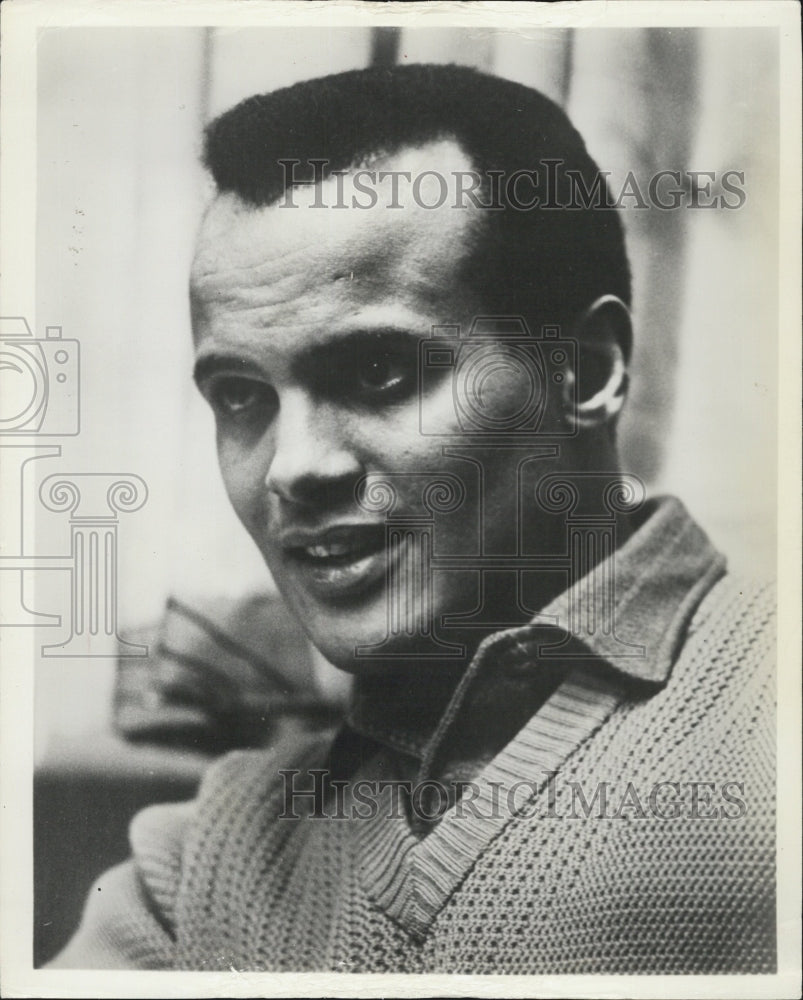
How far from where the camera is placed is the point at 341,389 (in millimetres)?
1047

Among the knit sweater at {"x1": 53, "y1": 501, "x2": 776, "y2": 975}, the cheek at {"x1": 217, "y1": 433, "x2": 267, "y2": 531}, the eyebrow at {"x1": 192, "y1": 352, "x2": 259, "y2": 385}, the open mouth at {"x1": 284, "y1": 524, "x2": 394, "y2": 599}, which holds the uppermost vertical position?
the eyebrow at {"x1": 192, "y1": 352, "x2": 259, "y2": 385}

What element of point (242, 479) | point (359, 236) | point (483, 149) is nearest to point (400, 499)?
point (242, 479)

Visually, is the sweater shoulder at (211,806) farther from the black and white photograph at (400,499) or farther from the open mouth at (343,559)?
the open mouth at (343,559)

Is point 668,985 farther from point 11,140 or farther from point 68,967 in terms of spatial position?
point 11,140

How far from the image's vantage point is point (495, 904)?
3.43 ft

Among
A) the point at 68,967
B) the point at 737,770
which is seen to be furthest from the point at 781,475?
the point at 68,967

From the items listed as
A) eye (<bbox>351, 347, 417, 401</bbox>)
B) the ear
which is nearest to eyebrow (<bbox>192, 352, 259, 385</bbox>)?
Answer: eye (<bbox>351, 347, 417, 401</bbox>)

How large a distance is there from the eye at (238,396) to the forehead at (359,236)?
0.10 metres

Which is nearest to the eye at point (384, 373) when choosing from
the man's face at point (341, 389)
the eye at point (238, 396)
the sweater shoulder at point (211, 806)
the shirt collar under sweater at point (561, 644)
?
the man's face at point (341, 389)

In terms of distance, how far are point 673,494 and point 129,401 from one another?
682 millimetres

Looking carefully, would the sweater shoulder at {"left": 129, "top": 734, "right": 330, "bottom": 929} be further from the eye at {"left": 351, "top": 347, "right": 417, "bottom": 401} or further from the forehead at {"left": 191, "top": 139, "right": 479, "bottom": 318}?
the forehead at {"left": 191, "top": 139, "right": 479, "bottom": 318}

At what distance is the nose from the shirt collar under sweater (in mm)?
253

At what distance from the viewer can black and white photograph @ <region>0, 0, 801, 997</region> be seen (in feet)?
3.46

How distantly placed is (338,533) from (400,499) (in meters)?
0.09
